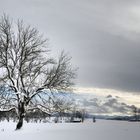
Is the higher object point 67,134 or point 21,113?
point 21,113

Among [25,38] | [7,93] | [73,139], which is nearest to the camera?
[73,139]

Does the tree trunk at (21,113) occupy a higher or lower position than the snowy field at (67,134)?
higher

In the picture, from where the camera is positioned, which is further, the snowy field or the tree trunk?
the tree trunk

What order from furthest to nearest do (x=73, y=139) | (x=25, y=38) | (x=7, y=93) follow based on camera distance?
(x=25, y=38) → (x=7, y=93) → (x=73, y=139)

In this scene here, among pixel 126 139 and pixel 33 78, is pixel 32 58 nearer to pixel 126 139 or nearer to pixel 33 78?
pixel 33 78

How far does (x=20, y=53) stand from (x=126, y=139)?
19.1 meters

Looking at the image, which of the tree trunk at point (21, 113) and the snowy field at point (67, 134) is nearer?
the snowy field at point (67, 134)

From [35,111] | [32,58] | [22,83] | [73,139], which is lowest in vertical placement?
[73,139]

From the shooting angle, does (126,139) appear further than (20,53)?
No

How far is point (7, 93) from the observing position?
3959 centimetres

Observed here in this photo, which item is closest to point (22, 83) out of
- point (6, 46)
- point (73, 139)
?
point (6, 46)

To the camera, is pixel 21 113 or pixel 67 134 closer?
pixel 67 134

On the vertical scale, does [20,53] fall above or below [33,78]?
above

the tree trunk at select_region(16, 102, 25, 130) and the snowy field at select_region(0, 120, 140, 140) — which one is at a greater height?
the tree trunk at select_region(16, 102, 25, 130)
